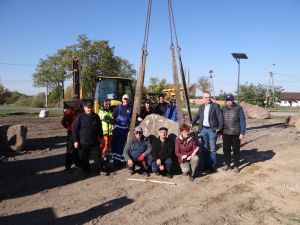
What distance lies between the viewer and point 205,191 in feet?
21.0

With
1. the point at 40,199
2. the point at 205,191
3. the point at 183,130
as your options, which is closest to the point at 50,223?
the point at 40,199

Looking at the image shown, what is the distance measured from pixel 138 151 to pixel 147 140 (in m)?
0.33

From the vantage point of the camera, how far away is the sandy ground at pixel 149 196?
509cm

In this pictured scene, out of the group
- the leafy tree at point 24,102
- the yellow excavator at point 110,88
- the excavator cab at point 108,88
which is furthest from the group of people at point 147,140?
the leafy tree at point 24,102

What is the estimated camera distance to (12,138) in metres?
10.6

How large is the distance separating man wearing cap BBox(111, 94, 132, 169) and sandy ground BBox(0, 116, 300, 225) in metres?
0.66

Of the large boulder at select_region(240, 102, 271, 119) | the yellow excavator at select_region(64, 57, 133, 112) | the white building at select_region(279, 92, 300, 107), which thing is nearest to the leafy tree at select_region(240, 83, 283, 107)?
the large boulder at select_region(240, 102, 271, 119)

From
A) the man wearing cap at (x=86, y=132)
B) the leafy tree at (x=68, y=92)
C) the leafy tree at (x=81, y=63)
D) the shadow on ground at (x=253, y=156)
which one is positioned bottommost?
the shadow on ground at (x=253, y=156)

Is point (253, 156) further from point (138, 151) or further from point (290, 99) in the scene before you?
point (290, 99)

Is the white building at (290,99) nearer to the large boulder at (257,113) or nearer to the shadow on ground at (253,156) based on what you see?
the large boulder at (257,113)

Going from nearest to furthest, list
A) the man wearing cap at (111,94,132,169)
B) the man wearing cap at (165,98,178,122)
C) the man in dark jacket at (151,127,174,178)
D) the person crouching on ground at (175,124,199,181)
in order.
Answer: the person crouching on ground at (175,124,199,181) → the man in dark jacket at (151,127,174,178) → the man wearing cap at (111,94,132,169) → the man wearing cap at (165,98,178,122)

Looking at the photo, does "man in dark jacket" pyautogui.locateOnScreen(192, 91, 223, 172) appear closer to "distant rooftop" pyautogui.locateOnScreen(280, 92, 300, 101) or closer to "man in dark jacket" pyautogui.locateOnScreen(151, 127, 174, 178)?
"man in dark jacket" pyautogui.locateOnScreen(151, 127, 174, 178)

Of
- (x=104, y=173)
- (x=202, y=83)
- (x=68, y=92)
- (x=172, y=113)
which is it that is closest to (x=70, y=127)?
(x=104, y=173)

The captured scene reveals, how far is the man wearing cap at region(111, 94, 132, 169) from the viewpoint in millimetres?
8195
